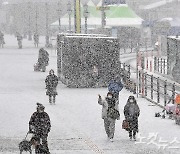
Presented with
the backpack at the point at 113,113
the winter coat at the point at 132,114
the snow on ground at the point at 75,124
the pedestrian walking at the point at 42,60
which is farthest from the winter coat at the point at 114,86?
the pedestrian walking at the point at 42,60

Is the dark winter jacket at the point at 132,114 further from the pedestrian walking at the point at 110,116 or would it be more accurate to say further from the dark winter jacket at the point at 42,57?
the dark winter jacket at the point at 42,57

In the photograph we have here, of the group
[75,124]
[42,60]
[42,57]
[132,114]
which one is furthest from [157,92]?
[42,60]

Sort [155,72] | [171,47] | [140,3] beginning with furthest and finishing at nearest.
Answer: [140,3]
[155,72]
[171,47]

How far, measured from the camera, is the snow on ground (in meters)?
17.2

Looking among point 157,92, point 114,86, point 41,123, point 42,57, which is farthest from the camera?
point 42,57

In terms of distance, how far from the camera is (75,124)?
69.8 feet

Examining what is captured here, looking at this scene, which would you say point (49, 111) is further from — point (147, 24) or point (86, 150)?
point (147, 24)

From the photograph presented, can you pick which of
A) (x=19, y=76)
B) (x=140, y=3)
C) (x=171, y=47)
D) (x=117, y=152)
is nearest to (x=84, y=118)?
(x=117, y=152)

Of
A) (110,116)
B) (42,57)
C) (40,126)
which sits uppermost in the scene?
(40,126)

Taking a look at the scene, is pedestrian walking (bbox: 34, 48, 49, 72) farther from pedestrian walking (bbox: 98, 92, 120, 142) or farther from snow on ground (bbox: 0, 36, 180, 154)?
pedestrian walking (bbox: 98, 92, 120, 142)

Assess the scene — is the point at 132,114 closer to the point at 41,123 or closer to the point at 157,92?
the point at 41,123

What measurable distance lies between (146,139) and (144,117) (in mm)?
4491

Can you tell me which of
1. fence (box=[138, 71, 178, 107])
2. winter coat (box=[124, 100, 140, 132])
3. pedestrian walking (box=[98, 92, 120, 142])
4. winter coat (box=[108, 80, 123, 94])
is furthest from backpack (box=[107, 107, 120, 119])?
fence (box=[138, 71, 178, 107])

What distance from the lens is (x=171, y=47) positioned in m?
35.0
